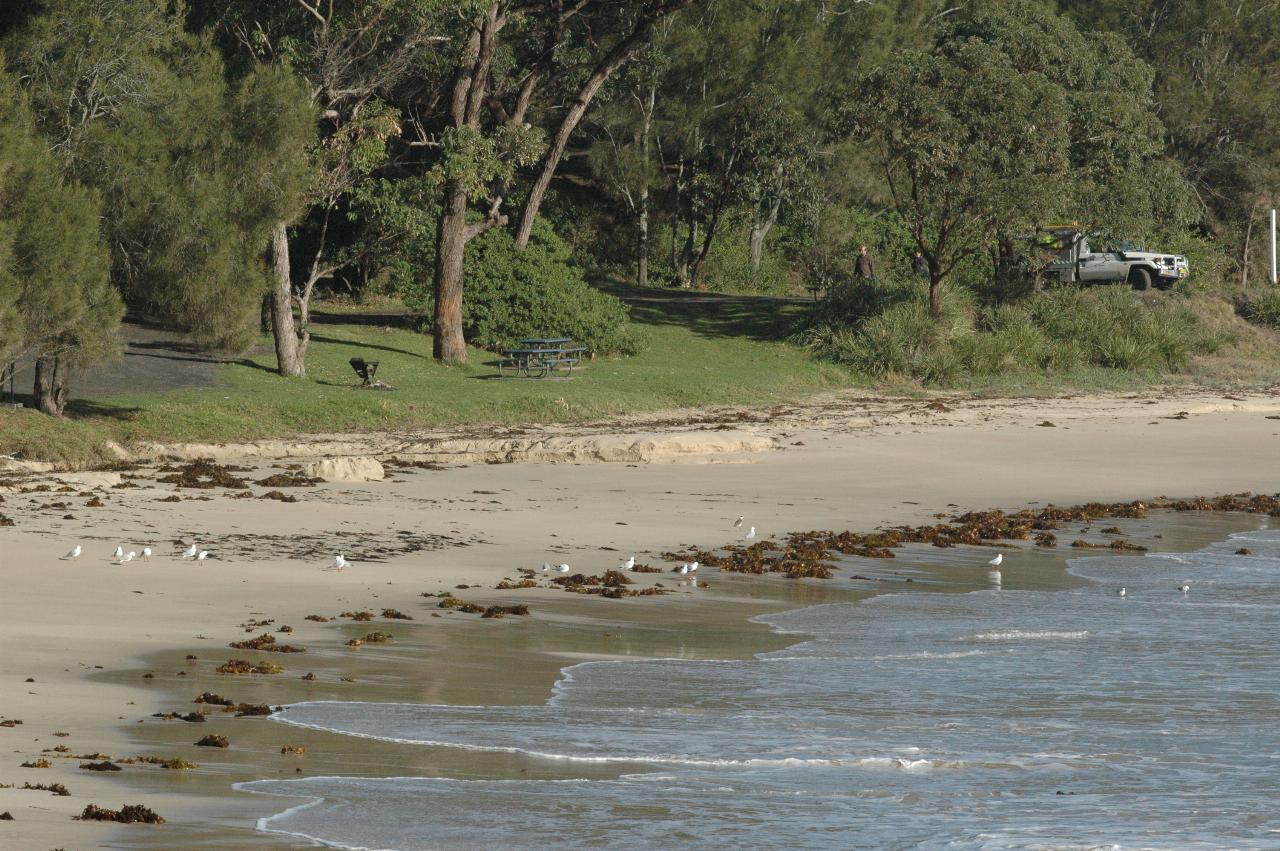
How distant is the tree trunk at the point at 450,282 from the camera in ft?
96.9

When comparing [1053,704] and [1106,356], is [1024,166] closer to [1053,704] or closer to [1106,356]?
[1106,356]

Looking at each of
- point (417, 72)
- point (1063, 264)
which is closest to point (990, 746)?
point (417, 72)

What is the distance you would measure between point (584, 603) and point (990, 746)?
4.39m

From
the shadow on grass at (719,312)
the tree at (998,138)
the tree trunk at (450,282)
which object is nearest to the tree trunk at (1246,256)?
the tree at (998,138)

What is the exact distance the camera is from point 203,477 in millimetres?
18125

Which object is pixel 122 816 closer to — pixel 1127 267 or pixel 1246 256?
pixel 1127 267

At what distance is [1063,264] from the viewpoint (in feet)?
132

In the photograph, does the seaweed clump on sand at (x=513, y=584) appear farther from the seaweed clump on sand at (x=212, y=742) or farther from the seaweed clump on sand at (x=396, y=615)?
the seaweed clump on sand at (x=212, y=742)

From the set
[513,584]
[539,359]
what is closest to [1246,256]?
[539,359]

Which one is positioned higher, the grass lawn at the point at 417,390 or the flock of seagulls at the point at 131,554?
the grass lawn at the point at 417,390

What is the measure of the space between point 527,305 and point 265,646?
22.4 m

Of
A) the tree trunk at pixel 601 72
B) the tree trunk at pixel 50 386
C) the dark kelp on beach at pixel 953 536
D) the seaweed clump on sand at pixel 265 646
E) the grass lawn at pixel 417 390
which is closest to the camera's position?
the seaweed clump on sand at pixel 265 646

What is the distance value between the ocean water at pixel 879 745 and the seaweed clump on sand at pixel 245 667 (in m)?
0.88

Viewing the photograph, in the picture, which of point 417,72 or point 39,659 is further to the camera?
point 417,72
